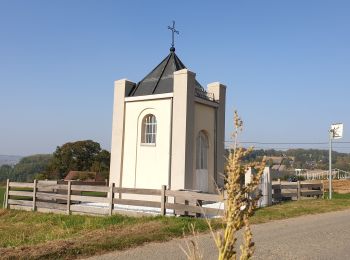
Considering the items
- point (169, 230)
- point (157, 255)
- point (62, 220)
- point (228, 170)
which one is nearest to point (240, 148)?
point (228, 170)

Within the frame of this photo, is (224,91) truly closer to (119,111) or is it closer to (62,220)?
(119,111)

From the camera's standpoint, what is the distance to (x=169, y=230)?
9.84 meters

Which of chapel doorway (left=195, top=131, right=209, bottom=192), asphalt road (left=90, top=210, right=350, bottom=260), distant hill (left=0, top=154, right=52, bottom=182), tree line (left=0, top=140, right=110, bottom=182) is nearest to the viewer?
asphalt road (left=90, top=210, right=350, bottom=260)

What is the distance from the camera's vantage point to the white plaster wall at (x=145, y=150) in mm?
16844

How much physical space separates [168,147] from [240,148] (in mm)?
14351

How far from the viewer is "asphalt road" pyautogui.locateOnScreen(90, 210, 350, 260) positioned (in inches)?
305

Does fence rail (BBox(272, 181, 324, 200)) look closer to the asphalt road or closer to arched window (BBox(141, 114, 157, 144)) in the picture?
the asphalt road

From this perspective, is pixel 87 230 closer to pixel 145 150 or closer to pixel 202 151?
pixel 145 150

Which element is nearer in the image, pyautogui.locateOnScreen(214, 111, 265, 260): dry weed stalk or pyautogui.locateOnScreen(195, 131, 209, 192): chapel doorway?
pyautogui.locateOnScreen(214, 111, 265, 260): dry weed stalk

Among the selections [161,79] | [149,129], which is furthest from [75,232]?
[161,79]

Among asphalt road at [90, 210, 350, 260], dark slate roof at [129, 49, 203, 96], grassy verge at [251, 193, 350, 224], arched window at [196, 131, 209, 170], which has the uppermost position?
dark slate roof at [129, 49, 203, 96]

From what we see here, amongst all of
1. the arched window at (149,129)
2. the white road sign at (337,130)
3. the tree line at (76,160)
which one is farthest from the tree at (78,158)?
the white road sign at (337,130)

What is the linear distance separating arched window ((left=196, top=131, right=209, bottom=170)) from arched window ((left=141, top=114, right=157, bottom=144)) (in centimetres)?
194

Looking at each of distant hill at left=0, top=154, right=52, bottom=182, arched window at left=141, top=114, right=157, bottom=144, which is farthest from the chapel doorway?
distant hill at left=0, top=154, right=52, bottom=182
